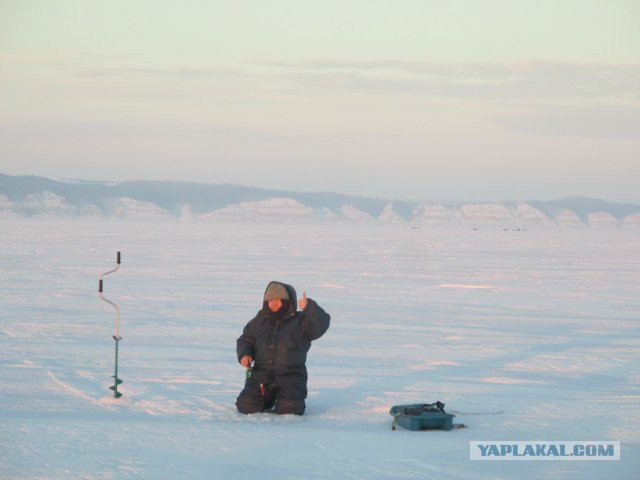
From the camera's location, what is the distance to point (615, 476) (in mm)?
5312

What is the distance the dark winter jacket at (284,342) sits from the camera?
22.4ft

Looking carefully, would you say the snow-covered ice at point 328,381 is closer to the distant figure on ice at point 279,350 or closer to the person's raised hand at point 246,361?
the distant figure on ice at point 279,350

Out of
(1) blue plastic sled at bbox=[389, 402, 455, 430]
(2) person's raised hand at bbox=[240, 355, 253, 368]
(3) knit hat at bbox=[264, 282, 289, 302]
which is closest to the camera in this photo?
(1) blue plastic sled at bbox=[389, 402, 455, 430]

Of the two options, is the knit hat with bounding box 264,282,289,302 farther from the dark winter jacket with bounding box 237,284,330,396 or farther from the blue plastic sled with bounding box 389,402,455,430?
the blue plastic sled with bounding box 389,402,455,430

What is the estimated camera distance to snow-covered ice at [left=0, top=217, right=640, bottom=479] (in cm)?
553

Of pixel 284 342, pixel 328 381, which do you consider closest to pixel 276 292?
pixel 284 342

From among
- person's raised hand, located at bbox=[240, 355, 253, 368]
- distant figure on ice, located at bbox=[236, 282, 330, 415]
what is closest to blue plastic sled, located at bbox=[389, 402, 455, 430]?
distant figure on ice, located at bbox=[236, 282, 330, 415]

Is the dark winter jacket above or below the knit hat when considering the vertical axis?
below

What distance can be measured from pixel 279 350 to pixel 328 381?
151cm

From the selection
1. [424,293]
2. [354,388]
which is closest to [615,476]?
[354,388]

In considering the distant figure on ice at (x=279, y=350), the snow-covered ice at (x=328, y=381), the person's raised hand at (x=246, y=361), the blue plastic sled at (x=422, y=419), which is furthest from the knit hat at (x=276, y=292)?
the blue plastic sled at (x=422, y=419)

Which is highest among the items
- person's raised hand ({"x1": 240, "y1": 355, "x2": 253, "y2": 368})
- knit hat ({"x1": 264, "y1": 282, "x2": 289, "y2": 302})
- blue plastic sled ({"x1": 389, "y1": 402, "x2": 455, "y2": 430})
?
knit hat ({"x1": 264, "y1": 282, "x2": 289, "y2": 302})

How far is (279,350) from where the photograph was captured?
689cm

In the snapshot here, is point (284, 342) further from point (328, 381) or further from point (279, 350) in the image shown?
point (328, 381)
